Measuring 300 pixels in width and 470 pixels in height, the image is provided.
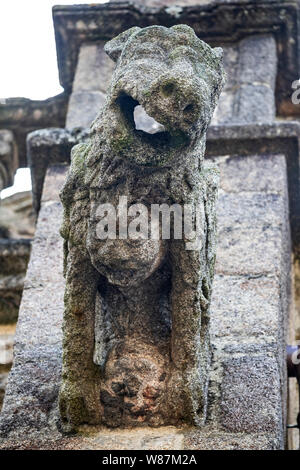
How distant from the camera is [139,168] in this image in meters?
2.83

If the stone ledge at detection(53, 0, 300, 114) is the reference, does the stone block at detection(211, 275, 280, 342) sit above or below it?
below

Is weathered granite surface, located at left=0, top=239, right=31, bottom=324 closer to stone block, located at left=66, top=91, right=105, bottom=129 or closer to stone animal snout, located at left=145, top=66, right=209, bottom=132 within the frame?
stone block, located at left=66, top=91, right=105, bottom=129

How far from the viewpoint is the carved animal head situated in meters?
2.64

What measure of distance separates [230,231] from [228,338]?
→ 644 millimetres

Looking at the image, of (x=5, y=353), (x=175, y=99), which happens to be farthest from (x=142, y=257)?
(x=5, y=353)

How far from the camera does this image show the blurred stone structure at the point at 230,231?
9.90ft

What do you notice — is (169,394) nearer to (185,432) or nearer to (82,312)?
(185,432)

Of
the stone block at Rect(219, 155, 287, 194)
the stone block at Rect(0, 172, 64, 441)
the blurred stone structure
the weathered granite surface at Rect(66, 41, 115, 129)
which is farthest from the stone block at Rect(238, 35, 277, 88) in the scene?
the stone block at Rect(0, 172, 64, 441)

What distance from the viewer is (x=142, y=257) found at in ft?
9.20

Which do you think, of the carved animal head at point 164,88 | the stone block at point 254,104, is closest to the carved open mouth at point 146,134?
the carved animal head at point 164,88

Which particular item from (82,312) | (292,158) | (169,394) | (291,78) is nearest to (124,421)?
(169,394)

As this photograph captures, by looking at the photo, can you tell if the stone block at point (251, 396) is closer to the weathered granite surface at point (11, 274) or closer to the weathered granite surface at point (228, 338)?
the weathered granite surface at point (228, 338)

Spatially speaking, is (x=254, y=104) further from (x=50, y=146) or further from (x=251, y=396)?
(x=251, y=396)

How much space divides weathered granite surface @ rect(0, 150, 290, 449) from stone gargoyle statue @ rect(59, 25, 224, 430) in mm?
126
